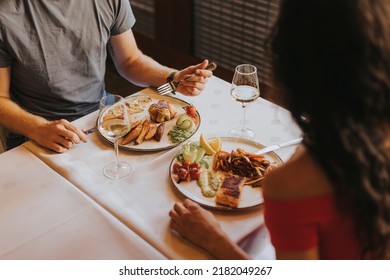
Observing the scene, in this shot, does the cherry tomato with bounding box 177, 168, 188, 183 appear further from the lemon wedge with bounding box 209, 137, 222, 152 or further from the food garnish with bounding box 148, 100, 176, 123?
the food garnish with bounding box 148, 100, 176, 123

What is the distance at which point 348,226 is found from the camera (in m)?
0.89

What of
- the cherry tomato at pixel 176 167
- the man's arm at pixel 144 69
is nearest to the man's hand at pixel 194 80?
the man's arm at pixel 144 69

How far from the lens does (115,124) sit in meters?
1.35

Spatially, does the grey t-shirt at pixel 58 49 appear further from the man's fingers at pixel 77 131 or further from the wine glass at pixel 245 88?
the wine glass at pixel 245 88

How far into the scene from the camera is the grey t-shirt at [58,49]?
1651 mm

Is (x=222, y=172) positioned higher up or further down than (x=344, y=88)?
further down

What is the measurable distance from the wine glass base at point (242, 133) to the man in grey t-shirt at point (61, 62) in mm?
247

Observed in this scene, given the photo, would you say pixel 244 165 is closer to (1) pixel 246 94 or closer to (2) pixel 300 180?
(1) pixel 246 94

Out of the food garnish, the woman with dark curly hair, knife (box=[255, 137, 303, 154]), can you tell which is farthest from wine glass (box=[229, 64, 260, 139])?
the woman with dark curly hair

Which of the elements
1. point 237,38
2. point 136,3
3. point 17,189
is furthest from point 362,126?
point 136,3

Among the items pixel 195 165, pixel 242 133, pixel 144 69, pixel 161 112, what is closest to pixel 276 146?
pixel 242 133

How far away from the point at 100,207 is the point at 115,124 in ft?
0.86

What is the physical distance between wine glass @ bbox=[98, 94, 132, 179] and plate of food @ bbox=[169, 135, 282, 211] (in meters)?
0.16
